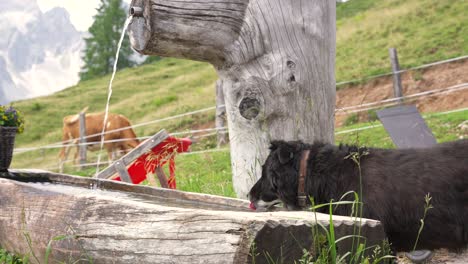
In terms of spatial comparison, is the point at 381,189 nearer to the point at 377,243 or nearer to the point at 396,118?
the point at 377,243

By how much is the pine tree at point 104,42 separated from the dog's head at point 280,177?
55608 mm

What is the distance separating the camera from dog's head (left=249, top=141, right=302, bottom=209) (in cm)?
372

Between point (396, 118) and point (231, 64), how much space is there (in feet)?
10.9

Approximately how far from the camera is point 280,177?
3754 mm

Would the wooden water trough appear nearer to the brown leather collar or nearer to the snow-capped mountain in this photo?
the brown leather collar

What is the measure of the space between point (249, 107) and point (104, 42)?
2242 inches

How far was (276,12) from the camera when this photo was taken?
3.93 meters

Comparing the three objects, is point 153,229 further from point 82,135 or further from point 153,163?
point 82,135

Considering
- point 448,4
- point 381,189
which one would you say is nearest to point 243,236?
point 381,189

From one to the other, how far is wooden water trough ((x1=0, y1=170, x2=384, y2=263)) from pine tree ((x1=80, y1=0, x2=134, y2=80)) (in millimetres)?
55398

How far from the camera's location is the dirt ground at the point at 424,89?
1521 cm

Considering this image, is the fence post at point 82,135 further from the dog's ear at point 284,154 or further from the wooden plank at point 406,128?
the dog's ear at point 284,154

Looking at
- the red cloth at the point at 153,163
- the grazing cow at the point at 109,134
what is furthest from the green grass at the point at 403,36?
the red cloth at the point at 153,163

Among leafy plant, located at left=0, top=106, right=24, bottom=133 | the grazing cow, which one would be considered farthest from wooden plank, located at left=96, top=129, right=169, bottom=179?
the grazing cow
